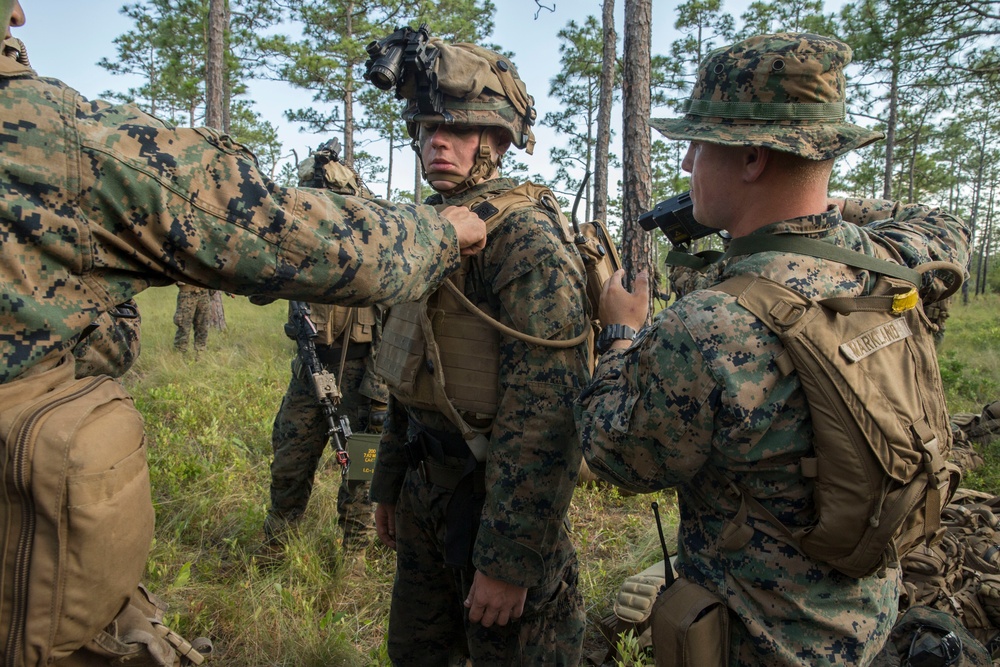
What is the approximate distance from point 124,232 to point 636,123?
19.2 ft

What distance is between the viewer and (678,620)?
4.75 ft

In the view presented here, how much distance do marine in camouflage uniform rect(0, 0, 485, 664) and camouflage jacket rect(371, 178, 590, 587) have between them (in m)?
0.45

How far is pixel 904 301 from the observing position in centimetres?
136

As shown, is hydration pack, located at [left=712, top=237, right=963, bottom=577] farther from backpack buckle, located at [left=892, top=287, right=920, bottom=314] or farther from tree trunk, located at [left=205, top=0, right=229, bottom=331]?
tree trunk, located at [left=205, top=0, right=229, bottom=331]

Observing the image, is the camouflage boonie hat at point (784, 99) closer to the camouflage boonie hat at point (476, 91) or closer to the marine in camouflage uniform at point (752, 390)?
the marine in camouflage uniform at point (752, 390)

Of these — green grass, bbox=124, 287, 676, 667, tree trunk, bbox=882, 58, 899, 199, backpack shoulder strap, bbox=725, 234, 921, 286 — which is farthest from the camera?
tree trunk, bbox=882, 58, 899, 199

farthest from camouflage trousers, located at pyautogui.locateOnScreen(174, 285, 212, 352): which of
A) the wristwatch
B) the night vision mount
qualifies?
the wristwatch

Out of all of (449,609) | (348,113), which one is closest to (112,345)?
(449,609)

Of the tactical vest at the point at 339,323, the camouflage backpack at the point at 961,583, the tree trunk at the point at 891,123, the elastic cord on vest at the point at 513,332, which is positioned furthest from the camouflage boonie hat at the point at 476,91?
the tree trunk at the point at 891,123

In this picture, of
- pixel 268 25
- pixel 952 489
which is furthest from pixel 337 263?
pixel 268 25

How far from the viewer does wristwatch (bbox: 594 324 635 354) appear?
5.69 feet

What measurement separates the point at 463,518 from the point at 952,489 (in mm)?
→ 1360

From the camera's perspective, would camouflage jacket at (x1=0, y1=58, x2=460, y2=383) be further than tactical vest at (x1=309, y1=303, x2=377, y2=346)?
No

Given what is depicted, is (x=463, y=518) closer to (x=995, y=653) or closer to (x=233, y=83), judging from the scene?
(x=995, y=653)
